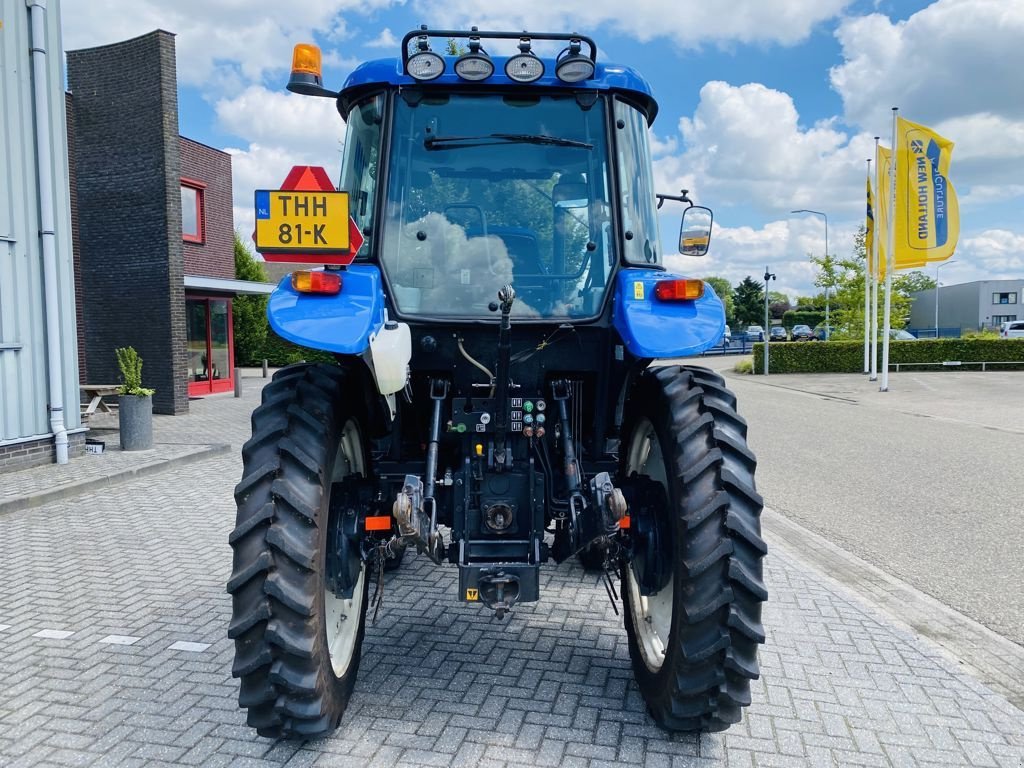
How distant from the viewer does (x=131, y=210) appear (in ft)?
55.2

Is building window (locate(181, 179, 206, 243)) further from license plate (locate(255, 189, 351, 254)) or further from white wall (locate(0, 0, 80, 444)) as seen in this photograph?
license plate (locate(255, 189, 351, 254))

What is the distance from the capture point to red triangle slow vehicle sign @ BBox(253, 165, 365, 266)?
2.99m

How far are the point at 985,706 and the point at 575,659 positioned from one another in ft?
6.19

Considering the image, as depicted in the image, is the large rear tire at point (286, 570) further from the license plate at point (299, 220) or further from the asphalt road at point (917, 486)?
the asphalt road at point (917, 486)

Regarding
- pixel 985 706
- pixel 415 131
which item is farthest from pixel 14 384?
pixel 985 706

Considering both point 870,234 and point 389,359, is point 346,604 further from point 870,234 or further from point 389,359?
point 870,234

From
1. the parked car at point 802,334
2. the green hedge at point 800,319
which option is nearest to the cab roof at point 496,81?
the parked car at point 802,334

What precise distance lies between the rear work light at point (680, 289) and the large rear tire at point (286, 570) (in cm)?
148

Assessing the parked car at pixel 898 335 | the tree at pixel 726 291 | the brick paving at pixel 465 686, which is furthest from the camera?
the tree at pixel 726 291

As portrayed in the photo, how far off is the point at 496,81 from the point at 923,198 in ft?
67.9

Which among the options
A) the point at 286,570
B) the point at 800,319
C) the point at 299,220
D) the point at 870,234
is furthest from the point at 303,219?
the point at 800,319

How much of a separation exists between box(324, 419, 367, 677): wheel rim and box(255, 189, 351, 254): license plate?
2.70 feet

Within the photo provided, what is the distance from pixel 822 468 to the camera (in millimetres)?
10422

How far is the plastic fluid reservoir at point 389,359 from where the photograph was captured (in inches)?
119
